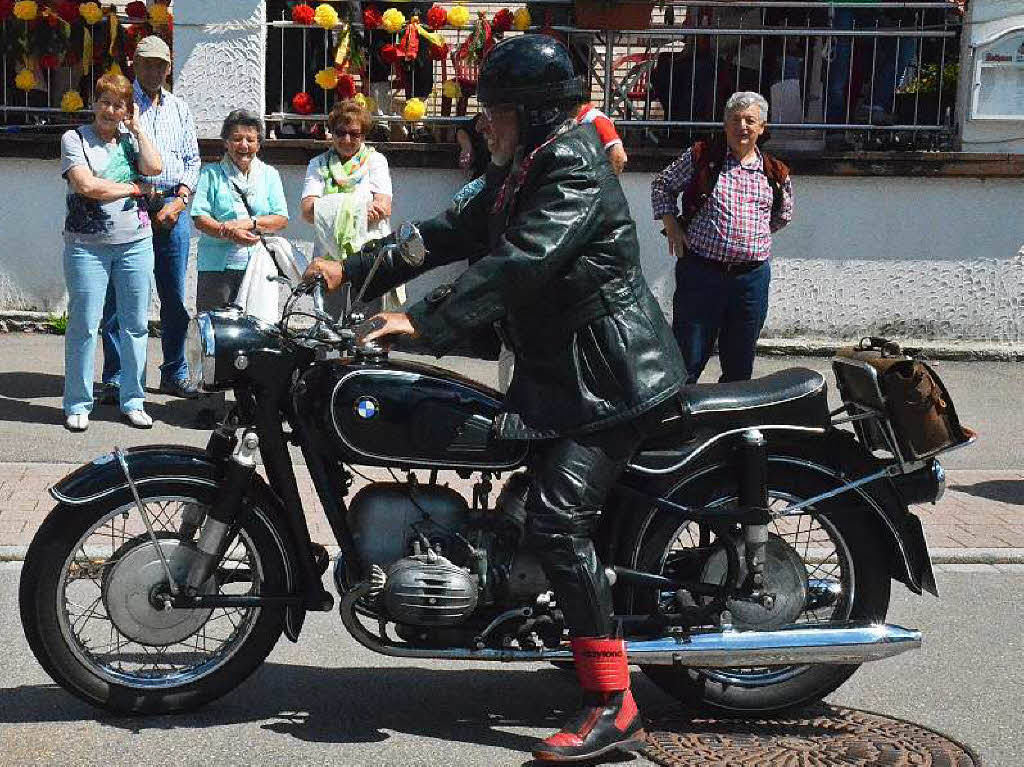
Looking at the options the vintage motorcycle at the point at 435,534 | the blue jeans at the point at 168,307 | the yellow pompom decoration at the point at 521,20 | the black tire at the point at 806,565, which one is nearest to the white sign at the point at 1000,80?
the yellow pompom decoration at the point at 521,20

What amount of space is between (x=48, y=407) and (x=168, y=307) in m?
0.95

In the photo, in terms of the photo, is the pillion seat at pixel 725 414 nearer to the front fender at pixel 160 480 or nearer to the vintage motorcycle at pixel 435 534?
the vintage motorcycle at pixel 435 534

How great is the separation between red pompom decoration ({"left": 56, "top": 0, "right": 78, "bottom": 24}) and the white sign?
6209 millimetres

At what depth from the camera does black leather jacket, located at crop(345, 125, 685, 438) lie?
168 inches

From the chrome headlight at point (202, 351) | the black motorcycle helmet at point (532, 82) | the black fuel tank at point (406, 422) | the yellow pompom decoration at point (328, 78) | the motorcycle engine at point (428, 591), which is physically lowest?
the motorcycle engine at point (428, 591)

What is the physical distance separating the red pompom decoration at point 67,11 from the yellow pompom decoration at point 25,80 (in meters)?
0.47

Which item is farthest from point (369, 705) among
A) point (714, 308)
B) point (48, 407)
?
point (48, 407)

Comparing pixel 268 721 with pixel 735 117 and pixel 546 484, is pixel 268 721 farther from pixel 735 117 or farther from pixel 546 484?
pixel 735 117

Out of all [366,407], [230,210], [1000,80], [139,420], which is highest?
[1000,80]

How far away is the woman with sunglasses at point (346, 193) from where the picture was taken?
8.77 metres

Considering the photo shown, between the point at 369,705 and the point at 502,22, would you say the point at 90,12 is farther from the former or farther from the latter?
the point at 369,705

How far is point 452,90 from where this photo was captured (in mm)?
11203

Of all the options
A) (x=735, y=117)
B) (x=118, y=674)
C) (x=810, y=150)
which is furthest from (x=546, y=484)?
(x=810, y=150)

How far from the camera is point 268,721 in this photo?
4797 mm
